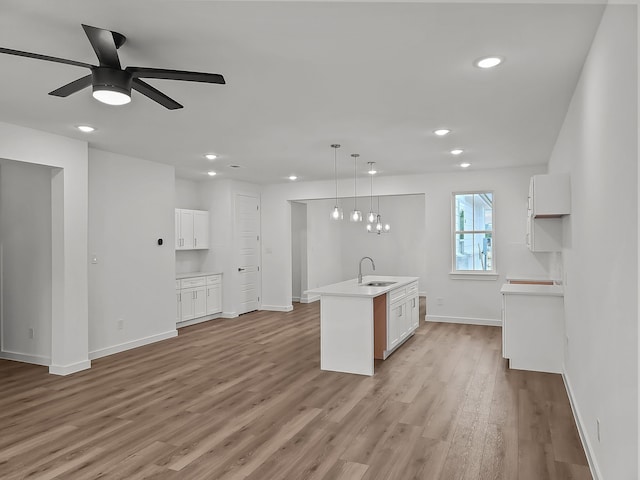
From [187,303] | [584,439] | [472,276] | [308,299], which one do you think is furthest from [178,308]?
[584,439]

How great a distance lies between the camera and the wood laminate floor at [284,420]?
2740 mm

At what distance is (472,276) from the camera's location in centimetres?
731

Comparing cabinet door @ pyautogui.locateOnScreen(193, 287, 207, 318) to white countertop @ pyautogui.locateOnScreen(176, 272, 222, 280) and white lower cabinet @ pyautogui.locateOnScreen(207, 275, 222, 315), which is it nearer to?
white lower cabinet @ pyautogui.locateOnScreen(207, 275, 222, 315)

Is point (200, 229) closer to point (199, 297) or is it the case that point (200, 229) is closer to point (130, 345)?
point (199, 297)

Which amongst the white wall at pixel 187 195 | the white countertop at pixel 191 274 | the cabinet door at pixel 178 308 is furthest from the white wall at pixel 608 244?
the white wall at pixel 187 195

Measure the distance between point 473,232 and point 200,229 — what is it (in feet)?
15.5

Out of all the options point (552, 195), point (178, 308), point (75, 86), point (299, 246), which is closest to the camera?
point (75, 86)

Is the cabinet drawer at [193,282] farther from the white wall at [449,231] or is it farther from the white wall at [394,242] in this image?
the white wall at [394,242]

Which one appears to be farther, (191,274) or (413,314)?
(191,274)

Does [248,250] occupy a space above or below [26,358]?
above

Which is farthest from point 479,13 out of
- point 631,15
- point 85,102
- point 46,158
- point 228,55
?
point 46,158

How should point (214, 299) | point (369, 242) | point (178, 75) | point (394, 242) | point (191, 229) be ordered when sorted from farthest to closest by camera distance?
point (369, 242) < point (394, 242) < point (214, 299) < point (191, 229) < point (178, 75)

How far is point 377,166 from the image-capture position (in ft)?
22.4

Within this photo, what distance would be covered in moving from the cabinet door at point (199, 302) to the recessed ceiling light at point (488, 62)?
231 inches
